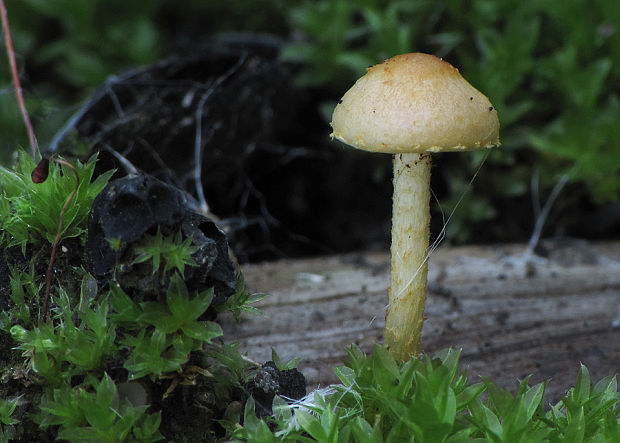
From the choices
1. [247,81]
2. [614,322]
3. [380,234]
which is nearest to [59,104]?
[247,81]

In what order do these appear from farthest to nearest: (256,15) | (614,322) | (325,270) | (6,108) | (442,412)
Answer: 1. (256,15)
2. (6,108)
3. (325,270)
4. (614,322)
5. (442,412)

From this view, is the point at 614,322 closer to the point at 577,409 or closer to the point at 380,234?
the point at 577,409

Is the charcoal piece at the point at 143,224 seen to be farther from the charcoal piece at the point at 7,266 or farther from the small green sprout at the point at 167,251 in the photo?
the charcoal piece at the point at 7,266

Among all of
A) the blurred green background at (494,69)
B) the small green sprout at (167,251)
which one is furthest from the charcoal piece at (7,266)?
the blurred green background at (494,69)

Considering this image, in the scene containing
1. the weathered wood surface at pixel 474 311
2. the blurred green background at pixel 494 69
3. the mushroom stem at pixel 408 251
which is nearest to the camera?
the mushroom stem at pixel 408 251

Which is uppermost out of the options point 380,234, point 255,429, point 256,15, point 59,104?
point 256,15

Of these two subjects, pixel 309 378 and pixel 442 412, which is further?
pixel 309 378

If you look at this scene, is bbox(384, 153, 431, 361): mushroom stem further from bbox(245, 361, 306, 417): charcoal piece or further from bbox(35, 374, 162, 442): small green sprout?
bbox(35, 374, 162, 442): small green sprout

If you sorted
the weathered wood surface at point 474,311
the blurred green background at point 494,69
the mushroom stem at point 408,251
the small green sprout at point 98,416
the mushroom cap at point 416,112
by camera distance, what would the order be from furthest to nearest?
the blurred green background at point 494,69 < the weathered wood surface at point 474,311 < the mushroom stem at point 408,251 < the mushroom cap at point 416,112 < the small green sprout at point 98,416
